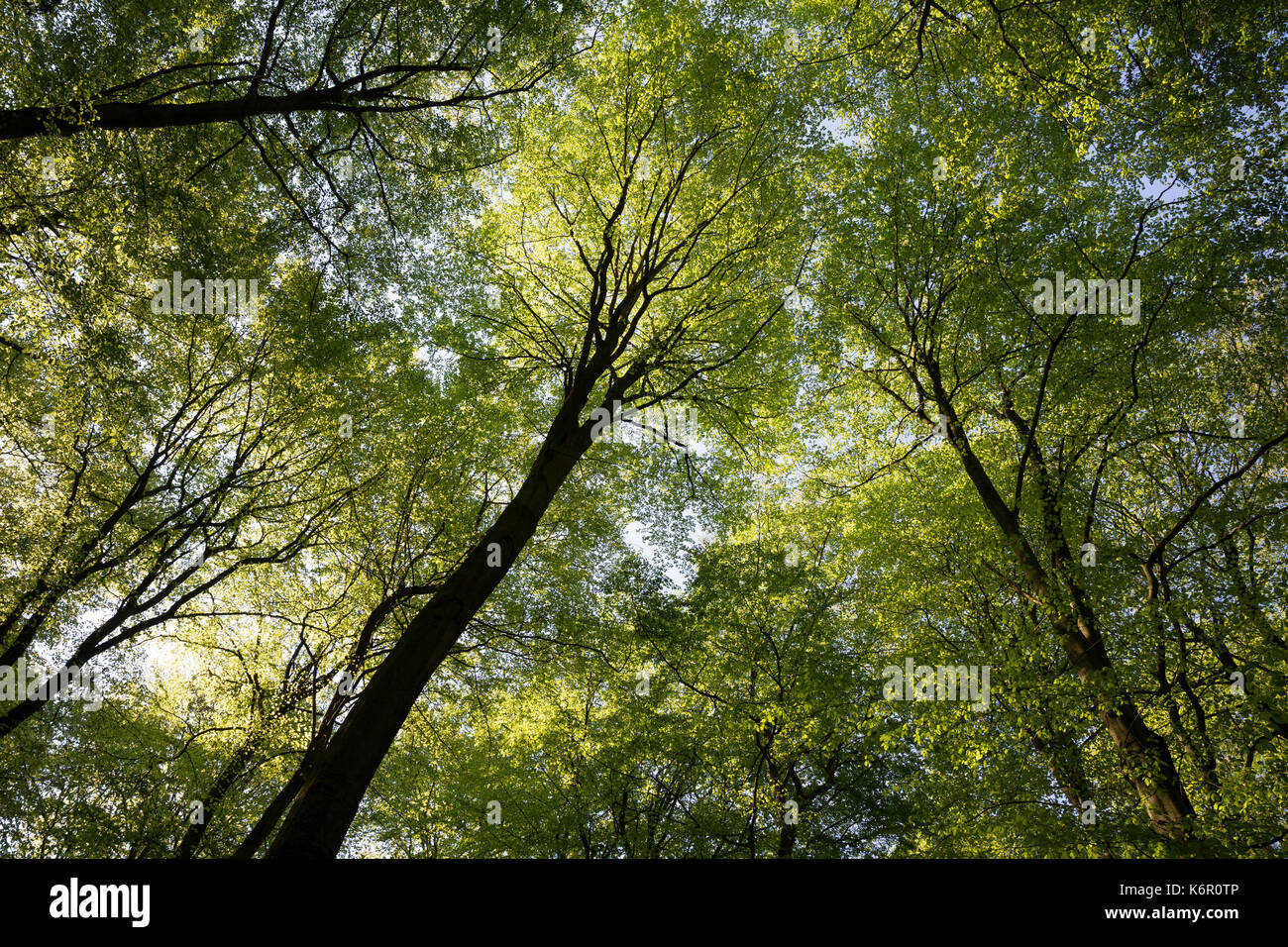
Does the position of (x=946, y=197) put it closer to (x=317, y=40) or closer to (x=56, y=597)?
(x=317, y=40)

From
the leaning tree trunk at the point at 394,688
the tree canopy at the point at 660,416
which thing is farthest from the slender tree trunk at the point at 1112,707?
the leaning tree trunk at the point at 394,688

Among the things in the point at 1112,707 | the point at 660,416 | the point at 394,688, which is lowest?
the point at 1112,707

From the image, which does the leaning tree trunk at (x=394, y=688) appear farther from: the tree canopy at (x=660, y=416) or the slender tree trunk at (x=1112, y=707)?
the slender tree trunk at (x=1112, y=707)

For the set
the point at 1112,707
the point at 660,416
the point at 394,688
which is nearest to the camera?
the point at 394,688

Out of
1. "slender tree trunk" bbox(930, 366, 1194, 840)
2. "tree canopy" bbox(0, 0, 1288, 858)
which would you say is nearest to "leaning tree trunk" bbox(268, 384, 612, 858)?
"tree canopy" bbox(0, 0, 1288, 858)

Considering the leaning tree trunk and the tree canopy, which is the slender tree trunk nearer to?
the tree canopy

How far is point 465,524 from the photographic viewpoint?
12469 mm

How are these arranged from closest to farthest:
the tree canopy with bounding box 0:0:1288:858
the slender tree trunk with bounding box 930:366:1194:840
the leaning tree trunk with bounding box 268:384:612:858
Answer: the leaning tree trunk with bounding box 268:384:612:858 → the slender tree trunk with bounding box 930:366:1194:840 → the tree canopy with bounding box 0:0:1288:858

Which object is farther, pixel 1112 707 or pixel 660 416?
pixel 660 416

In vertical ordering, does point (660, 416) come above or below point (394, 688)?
above

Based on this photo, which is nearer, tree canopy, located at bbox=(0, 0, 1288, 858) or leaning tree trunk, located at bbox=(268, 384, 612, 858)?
leaning tree trunk, located at bbox=(268, 384, 612, 858)
